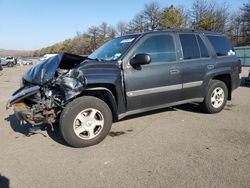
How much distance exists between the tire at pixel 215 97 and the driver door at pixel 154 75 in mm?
966

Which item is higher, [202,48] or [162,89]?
[202,48]

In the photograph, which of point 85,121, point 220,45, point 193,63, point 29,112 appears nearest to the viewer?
point 29,112

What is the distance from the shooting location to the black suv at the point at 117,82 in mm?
4340

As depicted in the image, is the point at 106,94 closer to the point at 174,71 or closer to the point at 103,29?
the point at 174,71

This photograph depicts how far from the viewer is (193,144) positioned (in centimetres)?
445

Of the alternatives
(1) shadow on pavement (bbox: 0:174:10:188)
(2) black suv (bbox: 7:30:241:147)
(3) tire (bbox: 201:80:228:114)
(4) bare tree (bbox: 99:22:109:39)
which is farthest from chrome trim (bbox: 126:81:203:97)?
(4) bare tree (bbox: 99:22:109:39)

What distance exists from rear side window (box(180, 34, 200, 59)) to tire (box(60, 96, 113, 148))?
7.21 ft

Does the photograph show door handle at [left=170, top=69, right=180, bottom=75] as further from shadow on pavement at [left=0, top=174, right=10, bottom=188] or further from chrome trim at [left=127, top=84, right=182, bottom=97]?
shadow on pavement at [left=0, top=174, right=10, bottom=188]

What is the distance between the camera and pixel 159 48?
5.27m

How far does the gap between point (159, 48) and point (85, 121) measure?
2.07m

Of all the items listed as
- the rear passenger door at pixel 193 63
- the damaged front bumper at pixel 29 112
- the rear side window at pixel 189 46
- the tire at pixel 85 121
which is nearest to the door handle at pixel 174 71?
the rear passenger door at pixel 193 63

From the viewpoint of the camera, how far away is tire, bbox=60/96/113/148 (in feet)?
13.9

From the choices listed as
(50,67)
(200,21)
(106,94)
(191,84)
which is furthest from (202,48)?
(200,21)

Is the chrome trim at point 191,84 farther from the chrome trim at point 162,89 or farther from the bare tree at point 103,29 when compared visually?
the bare tree at point 103,29
